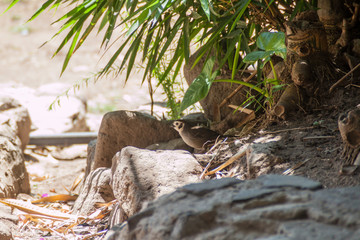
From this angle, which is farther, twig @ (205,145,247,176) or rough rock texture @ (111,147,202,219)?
twig @ (205,145,247,176)

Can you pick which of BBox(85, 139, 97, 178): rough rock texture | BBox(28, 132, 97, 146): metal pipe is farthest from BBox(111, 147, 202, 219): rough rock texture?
BBox(28, 132, 97, 146): metal pipe

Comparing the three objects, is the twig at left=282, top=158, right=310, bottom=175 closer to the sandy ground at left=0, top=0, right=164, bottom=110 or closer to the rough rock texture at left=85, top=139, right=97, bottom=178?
the rough rock texture at left=85, top=139, right=97, bottom=178

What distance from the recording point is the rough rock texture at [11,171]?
3010 millimetres

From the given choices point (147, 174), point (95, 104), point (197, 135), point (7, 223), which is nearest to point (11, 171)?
point (7, 223)

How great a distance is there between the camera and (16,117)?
160 inches

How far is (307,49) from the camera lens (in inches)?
99.1

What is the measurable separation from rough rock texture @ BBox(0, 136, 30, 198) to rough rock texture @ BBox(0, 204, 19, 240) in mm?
297

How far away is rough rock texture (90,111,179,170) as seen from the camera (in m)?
3.06

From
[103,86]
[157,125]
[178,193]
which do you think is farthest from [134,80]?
[178,193]

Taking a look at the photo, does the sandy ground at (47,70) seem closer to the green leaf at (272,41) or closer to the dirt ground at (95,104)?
the dirt ground at (95,104)

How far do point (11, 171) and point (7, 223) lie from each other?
830mm

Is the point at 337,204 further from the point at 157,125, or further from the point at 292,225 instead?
the point at 157,125

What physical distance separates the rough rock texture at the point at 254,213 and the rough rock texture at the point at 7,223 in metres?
1.09

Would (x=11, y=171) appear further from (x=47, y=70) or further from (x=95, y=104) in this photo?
(x=47, y=70)
